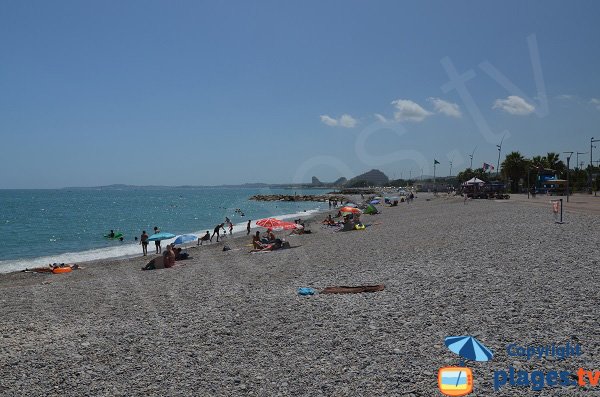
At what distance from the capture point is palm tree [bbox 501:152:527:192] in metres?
68.6

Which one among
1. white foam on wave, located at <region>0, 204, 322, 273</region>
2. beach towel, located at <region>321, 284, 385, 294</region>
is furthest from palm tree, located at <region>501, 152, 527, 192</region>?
beach towel, located at <region>321, 284, 385, 294</region>

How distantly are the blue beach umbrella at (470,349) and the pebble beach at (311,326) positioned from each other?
11 centimetres

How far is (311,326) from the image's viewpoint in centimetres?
809

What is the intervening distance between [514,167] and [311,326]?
229 ft

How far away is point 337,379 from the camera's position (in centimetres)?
592

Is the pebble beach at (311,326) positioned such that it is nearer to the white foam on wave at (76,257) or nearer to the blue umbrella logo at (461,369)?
the blue umbrella logo at (461,369)

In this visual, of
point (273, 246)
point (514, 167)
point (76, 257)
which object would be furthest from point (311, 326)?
point (514, 167)

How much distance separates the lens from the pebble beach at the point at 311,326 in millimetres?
6031

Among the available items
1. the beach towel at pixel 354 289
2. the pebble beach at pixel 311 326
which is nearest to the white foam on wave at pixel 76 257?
the pebble beach at pixel 311 326

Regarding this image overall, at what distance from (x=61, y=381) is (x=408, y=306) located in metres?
6.13

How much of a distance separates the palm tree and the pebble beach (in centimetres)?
5946

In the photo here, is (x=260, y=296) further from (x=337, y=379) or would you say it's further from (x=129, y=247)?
(x=129, y=247)

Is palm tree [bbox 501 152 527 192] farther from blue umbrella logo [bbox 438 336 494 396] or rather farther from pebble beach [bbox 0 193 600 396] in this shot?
blue umbrella logo [bbox 438 336 494 396]

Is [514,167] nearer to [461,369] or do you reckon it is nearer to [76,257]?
[76,257]
